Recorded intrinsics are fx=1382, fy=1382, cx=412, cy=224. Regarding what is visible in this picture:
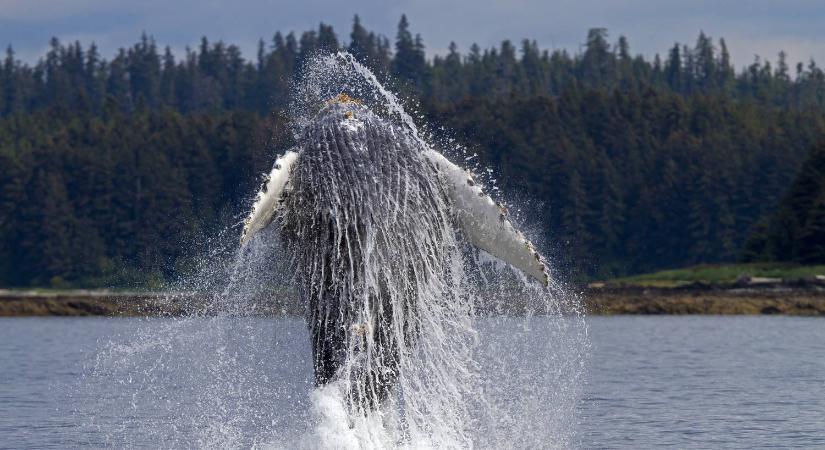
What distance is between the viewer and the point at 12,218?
4178 inches

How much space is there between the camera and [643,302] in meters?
64.2

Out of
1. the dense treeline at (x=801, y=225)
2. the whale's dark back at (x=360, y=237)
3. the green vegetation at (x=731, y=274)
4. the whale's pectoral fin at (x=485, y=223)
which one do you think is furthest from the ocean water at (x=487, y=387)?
the dense treeline at (x=801, y=225)

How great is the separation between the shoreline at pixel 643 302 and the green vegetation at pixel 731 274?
1830 millimetres

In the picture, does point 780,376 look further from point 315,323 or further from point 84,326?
point 84,326

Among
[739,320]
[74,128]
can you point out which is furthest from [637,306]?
[74,128]

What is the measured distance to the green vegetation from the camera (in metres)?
67.7

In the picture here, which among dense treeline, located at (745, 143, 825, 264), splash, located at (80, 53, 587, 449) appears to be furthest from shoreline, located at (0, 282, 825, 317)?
splash, located at (80, 53, 587, 449)

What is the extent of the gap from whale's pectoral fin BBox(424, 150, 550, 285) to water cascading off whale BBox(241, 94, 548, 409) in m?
0.01

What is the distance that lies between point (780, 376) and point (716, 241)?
253 ft

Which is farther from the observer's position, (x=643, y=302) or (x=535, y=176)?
(x=535, y=176)

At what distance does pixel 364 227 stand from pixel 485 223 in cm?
128

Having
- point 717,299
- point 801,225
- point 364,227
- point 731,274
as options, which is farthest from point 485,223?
point 801,225

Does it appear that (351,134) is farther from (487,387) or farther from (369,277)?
(487,387)

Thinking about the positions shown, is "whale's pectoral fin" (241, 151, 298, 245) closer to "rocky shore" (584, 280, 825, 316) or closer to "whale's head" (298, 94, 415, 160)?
"whale's head" (298, 94, 415, 160)
